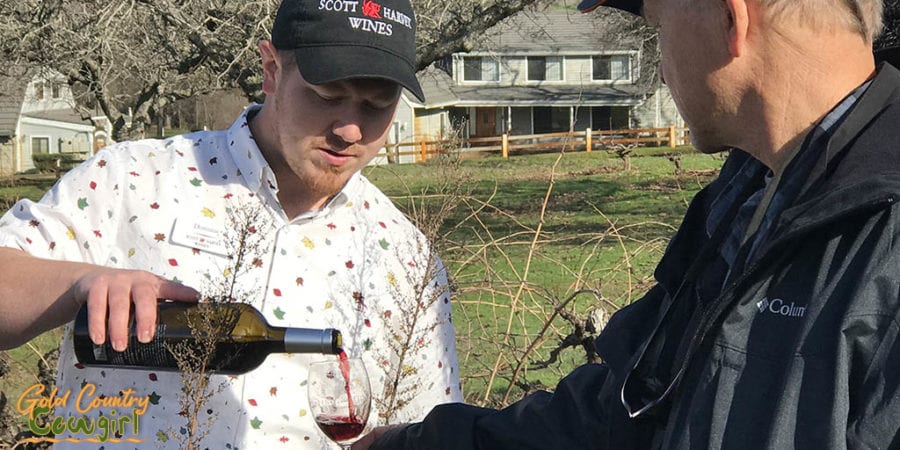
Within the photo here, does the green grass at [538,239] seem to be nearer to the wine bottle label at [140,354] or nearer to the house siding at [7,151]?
the wine bottle label at [140,354]

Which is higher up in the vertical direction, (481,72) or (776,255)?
(481,72)

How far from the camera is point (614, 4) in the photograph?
262cm

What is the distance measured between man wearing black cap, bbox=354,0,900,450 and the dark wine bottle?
75 centimetres

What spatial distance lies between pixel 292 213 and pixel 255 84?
1179cm

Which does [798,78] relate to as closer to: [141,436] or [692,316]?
[692,316]

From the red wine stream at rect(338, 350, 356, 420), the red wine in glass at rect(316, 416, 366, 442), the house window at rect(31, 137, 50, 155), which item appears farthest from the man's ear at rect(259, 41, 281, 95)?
the house window at rect(31, 137, 50, 155)

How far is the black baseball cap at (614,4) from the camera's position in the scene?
101 inches

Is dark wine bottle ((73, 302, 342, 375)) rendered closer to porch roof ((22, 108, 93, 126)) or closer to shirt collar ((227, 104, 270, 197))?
shirt collar ((227, 104, 270, 197))

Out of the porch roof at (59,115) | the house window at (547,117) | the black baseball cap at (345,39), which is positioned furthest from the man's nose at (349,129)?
the porch roof at (59,115)

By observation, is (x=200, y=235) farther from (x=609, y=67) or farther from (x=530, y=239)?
(x=609, y=67)

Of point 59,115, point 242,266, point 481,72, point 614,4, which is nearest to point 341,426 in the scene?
point 242,266

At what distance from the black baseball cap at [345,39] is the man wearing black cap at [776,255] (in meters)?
0.81

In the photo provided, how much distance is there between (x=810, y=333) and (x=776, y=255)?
171mm

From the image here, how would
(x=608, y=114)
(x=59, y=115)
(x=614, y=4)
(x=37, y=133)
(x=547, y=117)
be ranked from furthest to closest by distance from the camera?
(x=59, y=115) → (x=37, y=133) → (x=547, y=117) → (x=608, y=114) → (x=614, y=4)
